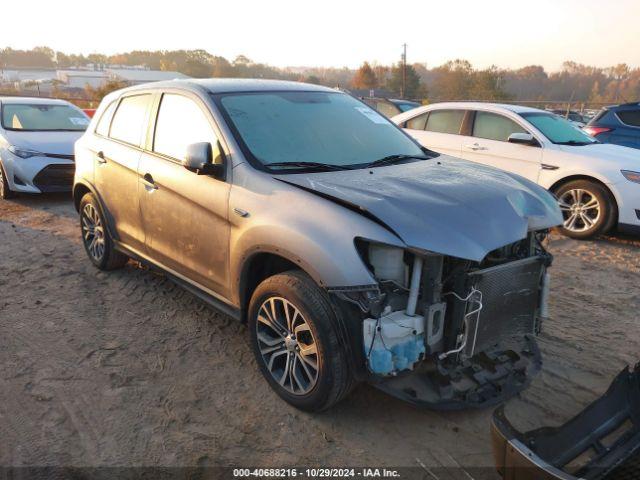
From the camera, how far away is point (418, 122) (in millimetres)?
8258

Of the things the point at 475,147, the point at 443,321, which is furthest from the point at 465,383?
the point at 475,147

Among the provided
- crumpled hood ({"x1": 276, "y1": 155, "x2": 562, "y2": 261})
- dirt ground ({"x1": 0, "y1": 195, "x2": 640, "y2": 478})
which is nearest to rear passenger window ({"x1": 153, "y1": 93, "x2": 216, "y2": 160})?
crumpled hood ({"x1": 276, "y1": 155, "x2": 562, "y2": 261})

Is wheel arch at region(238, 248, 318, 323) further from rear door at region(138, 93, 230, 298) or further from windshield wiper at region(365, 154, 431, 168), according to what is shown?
windshield wiper at region(365, 154, 431, 168)

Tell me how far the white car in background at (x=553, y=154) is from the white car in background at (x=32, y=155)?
224 inches

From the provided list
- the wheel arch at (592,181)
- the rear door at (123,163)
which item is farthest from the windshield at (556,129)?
the rear door at (123,163)

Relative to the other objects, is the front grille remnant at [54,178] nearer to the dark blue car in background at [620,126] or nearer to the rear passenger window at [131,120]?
the rear passenger window at [131,120]

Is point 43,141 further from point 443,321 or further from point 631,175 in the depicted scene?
point 631,175

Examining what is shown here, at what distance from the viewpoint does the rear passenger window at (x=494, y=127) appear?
730cm

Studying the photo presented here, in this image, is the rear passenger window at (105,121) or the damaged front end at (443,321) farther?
the rear passenger window at (105,121)

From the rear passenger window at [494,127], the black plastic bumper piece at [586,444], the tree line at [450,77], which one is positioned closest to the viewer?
the black plastic bumper piece at [586,444]

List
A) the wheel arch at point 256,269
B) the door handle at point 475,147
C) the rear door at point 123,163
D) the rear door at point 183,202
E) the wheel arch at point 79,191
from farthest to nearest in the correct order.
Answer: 1. the door handle at point 475,147
2. the wheel arch at point 79,191
3. the rear door at point 123,163
4. the rear door at point 183,202
5. the wheel arch at point 256,269

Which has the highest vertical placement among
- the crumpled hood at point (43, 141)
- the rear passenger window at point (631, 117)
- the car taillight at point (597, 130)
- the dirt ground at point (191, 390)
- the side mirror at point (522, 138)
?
the rear passenger window at point (631, 117)

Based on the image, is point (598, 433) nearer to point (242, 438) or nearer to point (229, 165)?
point (242, 438)

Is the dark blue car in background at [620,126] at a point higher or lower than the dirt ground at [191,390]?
higher
